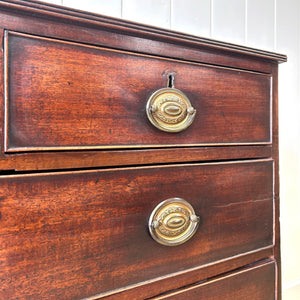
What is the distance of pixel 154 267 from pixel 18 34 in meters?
0.41

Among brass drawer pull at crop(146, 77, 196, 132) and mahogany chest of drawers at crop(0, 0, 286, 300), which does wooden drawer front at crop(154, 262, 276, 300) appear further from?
brass drawer pull at crop(146, 77, 196, 132)

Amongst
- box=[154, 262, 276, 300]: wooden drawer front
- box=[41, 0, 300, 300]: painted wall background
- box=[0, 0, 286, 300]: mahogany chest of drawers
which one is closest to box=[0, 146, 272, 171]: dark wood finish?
box=[0, 0, 286, 300]: mahogany chest of drawers

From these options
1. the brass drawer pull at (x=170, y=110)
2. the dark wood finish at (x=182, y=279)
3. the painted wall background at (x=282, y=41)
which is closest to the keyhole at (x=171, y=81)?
the brass drawer pull at (x=170, y=110)

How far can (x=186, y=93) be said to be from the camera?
533mm

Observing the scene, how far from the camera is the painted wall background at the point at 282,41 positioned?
1.04 metres

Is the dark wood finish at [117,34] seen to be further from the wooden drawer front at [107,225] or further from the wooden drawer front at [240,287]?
the wooden drawer front at [240,287]

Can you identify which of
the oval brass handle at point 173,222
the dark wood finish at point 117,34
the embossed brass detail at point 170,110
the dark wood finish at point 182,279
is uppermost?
the dark wood finish at point 117,34

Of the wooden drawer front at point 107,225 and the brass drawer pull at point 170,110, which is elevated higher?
the brass drawer pull at point 170,110

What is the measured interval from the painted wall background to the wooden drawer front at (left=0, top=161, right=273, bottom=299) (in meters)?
0.63

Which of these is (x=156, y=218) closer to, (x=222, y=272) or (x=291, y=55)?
(x=222, y=272)

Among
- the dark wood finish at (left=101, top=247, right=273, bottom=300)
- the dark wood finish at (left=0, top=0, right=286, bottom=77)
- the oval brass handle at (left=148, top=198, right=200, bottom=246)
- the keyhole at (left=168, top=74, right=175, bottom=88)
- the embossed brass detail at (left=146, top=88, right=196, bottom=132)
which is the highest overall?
the dark wood finish at (left=0, top=0, right=286, bottom=77)

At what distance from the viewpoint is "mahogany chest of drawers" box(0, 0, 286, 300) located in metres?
0.41

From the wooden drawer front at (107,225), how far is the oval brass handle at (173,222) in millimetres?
12

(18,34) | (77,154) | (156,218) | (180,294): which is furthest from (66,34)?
(180,294)
